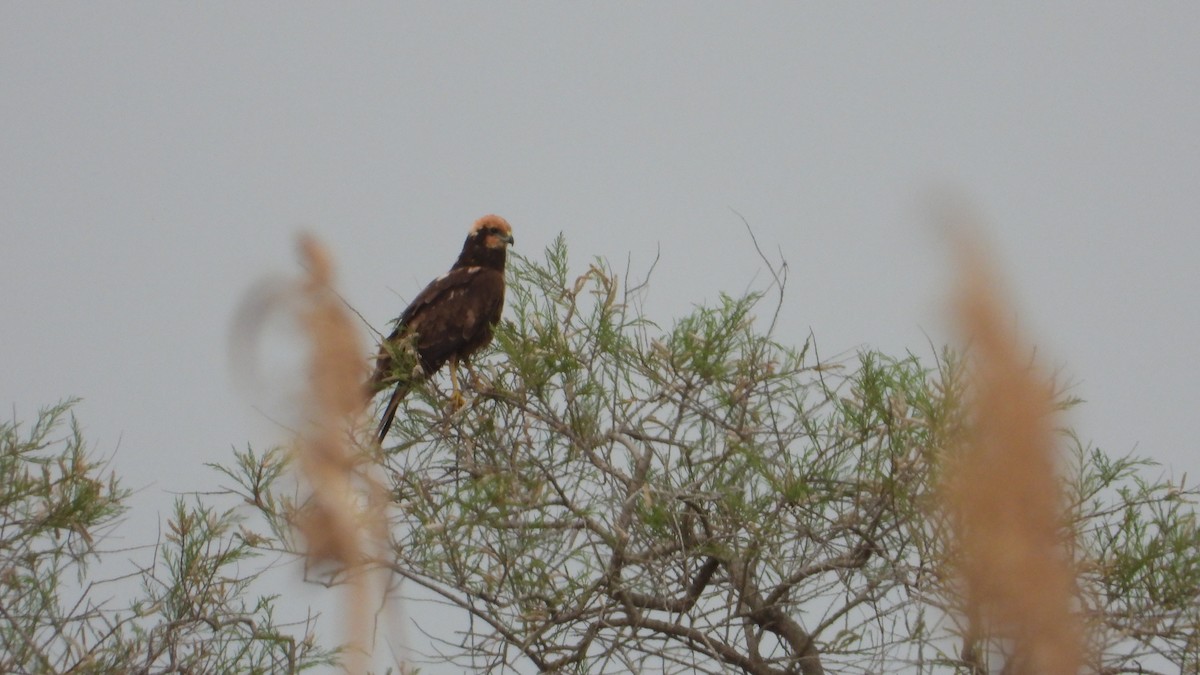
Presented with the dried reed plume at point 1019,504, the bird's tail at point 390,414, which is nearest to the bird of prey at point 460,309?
the bird's tail at point 390,414

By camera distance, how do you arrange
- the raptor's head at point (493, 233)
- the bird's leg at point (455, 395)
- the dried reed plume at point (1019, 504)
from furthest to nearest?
the raptor's head at point (493, 233) < the bird's leg at point (455, 395) < the dried reed plume at point (1019, 504)

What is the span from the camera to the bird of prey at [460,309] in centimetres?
543

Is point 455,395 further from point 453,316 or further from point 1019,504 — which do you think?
point 1019,504

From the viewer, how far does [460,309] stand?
569cm

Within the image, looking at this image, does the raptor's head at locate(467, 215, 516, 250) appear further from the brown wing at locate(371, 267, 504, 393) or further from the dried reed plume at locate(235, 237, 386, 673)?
the dried reed plume at locate(235, 237, 386, 673)

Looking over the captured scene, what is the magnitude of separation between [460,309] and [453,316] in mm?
64

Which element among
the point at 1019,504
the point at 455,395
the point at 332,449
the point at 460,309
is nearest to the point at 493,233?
the point at 460,309

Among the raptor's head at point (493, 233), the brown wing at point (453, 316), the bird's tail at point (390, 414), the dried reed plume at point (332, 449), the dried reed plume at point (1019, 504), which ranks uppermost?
the raptor's head at point (493, 233)

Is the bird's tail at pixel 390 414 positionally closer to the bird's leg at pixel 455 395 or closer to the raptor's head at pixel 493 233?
the bird's leg at pixel 455 395

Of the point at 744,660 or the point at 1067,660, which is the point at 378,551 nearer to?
the point at 1067,660

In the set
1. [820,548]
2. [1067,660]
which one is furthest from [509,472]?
[1067,660]

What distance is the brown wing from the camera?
5.46m

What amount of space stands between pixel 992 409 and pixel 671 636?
3.22m

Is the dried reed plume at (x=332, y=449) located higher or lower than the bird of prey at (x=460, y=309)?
lower
